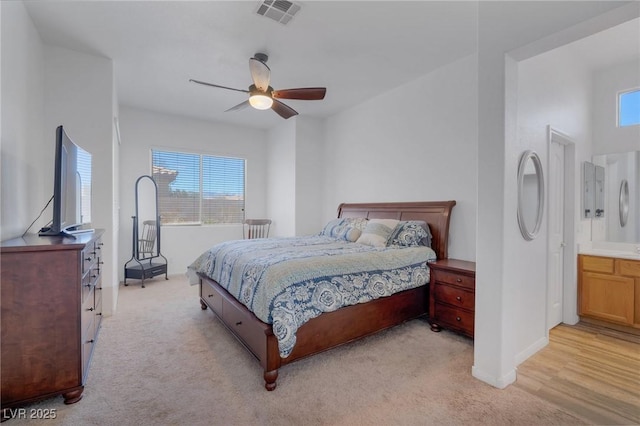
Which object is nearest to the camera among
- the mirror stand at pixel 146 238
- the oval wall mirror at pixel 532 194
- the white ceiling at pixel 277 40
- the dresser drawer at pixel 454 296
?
the oval wall mirror at pixel 532 194

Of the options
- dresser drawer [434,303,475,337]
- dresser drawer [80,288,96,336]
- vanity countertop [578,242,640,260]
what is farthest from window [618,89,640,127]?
dresser drawer [80,288,96,336]

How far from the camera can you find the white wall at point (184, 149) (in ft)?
16.5

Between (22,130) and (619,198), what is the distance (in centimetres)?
603

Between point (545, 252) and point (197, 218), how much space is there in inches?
216

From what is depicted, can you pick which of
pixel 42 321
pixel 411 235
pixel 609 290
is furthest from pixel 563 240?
pixel 42 321

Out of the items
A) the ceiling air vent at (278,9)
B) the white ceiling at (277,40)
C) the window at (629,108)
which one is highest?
the white ceiling at (277,40)

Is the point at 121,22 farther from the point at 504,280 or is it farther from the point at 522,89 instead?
the point at 504,280

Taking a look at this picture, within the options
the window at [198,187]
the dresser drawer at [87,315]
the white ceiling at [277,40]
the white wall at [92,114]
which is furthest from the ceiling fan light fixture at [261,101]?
the window at [198,187]

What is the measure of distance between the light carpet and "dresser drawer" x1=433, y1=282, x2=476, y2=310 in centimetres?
36

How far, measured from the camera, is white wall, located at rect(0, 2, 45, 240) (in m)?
2.12

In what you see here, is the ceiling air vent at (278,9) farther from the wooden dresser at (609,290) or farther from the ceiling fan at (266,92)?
the wooden dresser at (609,290)

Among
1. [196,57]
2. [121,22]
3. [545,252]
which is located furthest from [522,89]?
[121,22]

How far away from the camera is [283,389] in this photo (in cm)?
206

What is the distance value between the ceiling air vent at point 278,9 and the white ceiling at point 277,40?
68 mm
